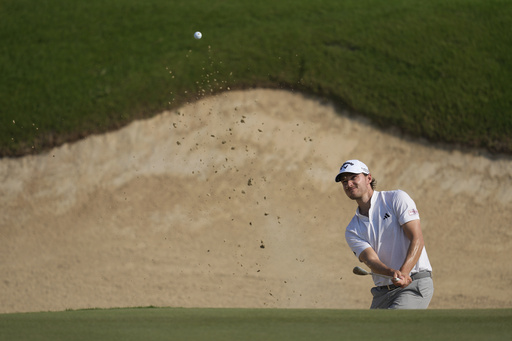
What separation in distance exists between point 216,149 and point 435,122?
3.28 metres

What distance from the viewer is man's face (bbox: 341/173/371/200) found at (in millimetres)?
5312

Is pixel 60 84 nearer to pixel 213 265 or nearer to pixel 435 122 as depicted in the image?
pixel 213 265

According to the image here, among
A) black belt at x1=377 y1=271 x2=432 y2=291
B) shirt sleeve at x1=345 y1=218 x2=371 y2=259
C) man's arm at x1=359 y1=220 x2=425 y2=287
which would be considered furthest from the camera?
shirt sleeve at x1=345 y1=218 x2=371 y2=259

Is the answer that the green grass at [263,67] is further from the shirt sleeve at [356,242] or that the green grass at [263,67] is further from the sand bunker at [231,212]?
the shirt sleeve at [356,242]

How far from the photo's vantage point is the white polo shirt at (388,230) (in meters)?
5.21

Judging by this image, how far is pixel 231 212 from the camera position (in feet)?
33.6

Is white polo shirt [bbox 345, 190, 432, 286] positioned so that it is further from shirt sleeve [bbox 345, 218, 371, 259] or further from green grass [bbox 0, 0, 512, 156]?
green grass [bbox 0, 0, 512, 156]

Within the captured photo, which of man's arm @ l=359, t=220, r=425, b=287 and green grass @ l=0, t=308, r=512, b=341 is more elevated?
man's arm @ l=359, t=220, r=425, b=287

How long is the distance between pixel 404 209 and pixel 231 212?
5.26 meters

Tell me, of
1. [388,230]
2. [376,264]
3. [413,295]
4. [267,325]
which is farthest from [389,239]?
[267,325]

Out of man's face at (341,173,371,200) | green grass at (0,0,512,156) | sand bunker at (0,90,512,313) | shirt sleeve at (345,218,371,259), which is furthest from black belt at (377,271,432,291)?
green grass at (0,0,512,156)

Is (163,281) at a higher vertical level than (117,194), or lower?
lower

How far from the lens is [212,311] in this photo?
4109 millimetres

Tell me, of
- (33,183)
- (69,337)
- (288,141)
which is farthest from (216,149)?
(69,337)
